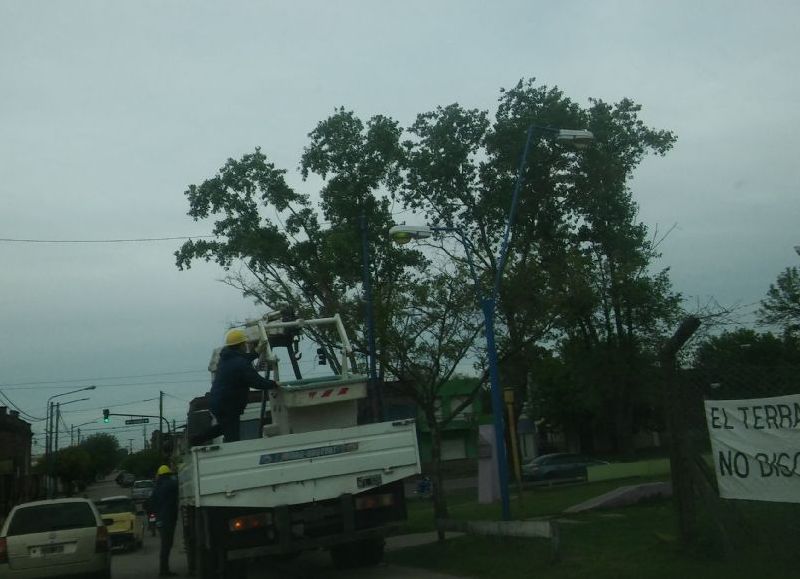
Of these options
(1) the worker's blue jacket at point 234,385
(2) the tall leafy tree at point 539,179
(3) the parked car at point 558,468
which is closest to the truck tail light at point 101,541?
(1) the worker's blue jacket at point 234,385

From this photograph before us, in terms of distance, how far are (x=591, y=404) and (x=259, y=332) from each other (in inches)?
1256

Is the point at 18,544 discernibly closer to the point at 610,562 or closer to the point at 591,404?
the point at 610,562

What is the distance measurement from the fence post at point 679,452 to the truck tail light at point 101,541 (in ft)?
30.4

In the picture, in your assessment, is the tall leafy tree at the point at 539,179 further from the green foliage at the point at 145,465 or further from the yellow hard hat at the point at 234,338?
the green foliage at the point at 145,465

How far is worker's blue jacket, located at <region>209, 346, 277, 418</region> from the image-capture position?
11.9 meters

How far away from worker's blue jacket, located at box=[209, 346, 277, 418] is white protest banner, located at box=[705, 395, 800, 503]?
5.59 meters

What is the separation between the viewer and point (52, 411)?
2660 inches

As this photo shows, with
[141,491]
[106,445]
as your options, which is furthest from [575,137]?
[106,445]

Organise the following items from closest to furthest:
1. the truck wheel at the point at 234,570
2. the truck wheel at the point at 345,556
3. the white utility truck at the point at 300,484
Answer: the white utility truck at the point at 300,484
the truck wheel at the point at 234,570
the truck wheel at the point at 345,556

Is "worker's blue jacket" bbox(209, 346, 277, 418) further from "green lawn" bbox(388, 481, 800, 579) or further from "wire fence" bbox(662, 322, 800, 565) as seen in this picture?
"wire fence" bbox(662, 322, 800, 565)

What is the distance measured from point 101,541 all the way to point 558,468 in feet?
90.1

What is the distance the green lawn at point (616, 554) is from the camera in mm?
9203

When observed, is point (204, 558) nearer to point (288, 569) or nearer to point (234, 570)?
point (234, 570)

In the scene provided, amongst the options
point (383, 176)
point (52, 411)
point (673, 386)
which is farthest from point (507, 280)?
point (52, 411)
